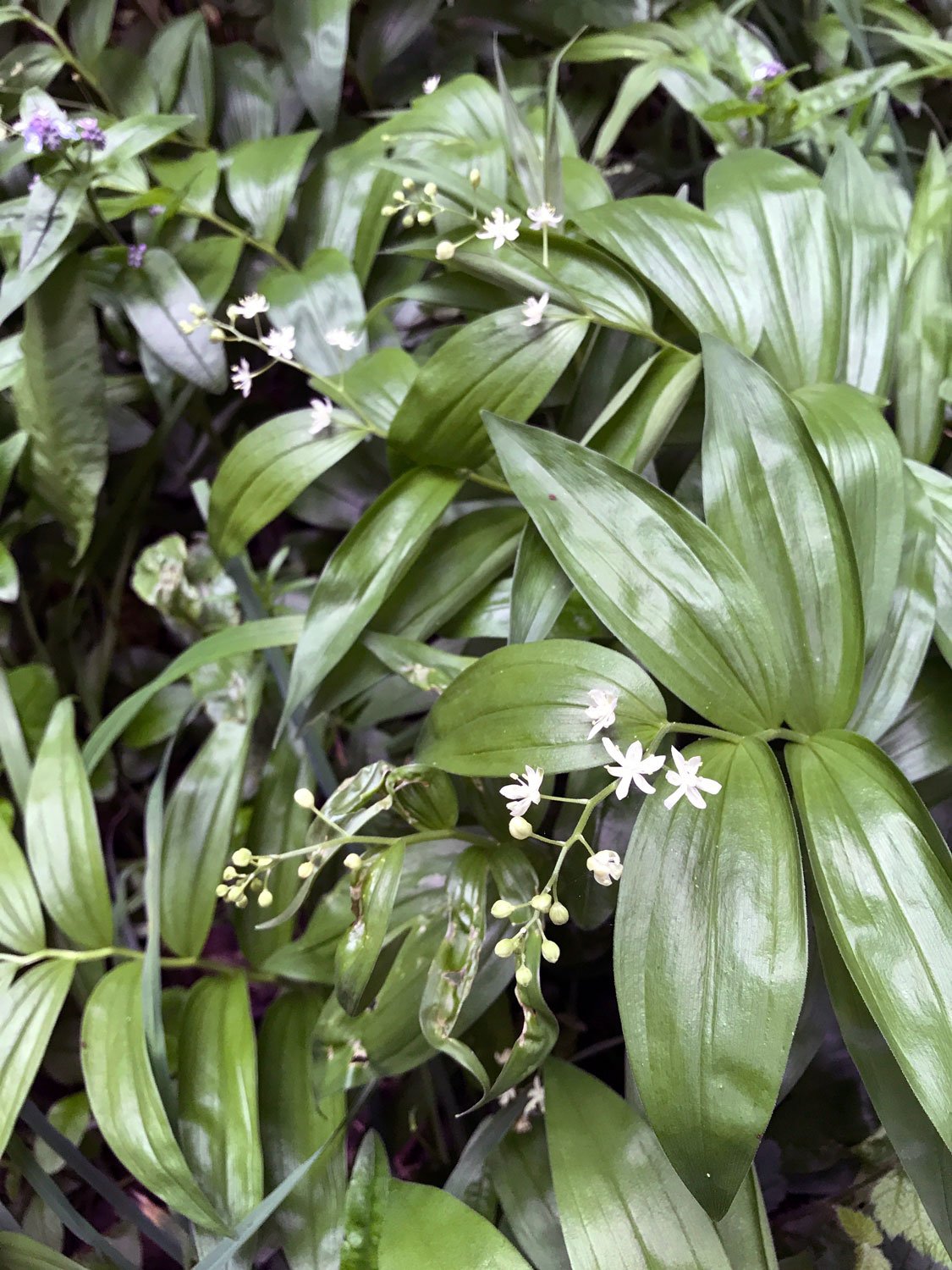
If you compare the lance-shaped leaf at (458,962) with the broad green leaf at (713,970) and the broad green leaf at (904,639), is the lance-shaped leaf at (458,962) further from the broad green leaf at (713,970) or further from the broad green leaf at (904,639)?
the broad green leaf at (904,639)

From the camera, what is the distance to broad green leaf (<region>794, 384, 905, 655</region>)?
54 cm

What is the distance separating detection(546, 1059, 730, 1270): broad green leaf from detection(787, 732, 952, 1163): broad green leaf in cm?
20

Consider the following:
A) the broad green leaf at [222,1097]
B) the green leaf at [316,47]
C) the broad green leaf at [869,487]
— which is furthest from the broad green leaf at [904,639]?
the green leaf at [316,47]

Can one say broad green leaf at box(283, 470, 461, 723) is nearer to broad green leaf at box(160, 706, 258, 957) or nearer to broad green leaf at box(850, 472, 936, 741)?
broad green leaf at box(160, 706, 258, 957)

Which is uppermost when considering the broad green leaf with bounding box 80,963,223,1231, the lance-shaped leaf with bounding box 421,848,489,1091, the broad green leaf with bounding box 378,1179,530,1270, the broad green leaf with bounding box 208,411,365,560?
the broad green leaf with bounding box 208,411,365,560

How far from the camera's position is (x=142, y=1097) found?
0.61 m

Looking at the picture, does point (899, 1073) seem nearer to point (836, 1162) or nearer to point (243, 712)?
point (836, 1162)

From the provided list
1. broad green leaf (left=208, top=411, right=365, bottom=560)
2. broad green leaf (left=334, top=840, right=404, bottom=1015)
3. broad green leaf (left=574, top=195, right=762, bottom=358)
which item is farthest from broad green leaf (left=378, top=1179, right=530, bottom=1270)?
broad green leaf (left=574, top=195, right=762, bottom=358)

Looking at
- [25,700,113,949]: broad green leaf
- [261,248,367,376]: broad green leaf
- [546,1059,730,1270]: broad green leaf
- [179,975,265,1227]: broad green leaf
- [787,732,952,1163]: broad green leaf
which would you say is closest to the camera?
[787,732,952,1163]: broad green leaf

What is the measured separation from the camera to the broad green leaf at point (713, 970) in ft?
1.31

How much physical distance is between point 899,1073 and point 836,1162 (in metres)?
0.25

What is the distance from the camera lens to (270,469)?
73 cm

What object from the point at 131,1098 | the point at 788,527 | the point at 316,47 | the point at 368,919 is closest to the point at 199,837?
the point at 131,1098

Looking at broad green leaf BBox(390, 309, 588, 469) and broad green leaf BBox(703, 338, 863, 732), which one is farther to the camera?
broad green leaf BBox(390, 309, 588, 469)
